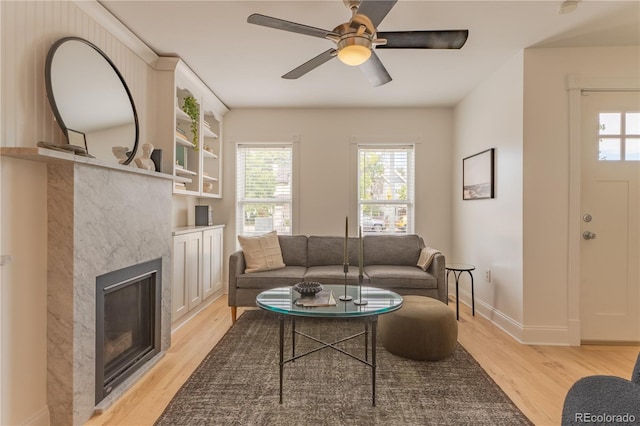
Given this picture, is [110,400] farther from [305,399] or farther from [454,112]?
[454,112]

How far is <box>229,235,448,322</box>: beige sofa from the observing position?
3.26 m

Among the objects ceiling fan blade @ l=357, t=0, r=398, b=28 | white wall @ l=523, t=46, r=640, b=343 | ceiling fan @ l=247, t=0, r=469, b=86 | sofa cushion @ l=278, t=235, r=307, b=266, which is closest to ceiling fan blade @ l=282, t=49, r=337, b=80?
ceiling fan @ l=247, t=0, r=469, b=86

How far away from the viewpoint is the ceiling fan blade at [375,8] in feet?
5.14

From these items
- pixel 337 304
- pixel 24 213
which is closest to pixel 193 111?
pixel 24 213

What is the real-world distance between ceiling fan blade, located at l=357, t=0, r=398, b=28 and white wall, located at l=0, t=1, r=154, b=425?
5.91 ft

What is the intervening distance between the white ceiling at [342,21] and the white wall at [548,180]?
17 centimetres

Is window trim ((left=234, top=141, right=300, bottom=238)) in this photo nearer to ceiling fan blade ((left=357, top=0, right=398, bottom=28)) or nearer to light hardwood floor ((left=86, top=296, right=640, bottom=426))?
light hardwood floor ((left=86, top=296, right=640, bottom=426))

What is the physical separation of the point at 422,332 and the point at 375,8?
7.10ft

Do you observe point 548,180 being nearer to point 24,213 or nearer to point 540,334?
point 540,334

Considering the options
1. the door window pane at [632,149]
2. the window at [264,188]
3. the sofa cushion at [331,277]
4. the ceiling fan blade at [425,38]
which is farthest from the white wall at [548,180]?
the window at [264,188]

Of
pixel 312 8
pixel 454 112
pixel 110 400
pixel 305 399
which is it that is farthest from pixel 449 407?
pixel 454 112

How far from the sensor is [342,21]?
2.32 metres

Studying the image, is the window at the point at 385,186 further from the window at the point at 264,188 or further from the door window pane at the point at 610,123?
the door window pane at the point at 610,123

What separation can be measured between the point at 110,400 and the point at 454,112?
4.69m
